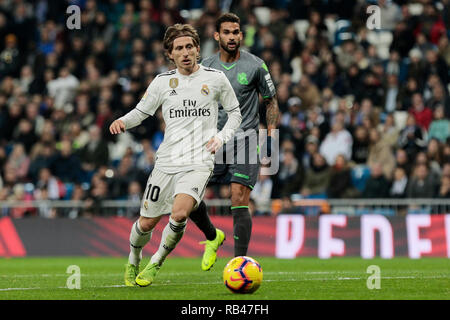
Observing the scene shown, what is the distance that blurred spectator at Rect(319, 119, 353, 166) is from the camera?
18.7 meters

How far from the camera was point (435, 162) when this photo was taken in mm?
17703

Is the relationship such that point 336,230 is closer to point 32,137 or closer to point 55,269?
point 55,269

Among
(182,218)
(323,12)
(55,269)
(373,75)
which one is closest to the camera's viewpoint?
(182,218)

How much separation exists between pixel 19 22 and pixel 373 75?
32.5 ft

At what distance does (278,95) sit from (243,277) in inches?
460

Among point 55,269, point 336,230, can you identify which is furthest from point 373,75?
point 55,269

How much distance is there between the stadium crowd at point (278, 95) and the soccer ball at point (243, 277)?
9573 mm

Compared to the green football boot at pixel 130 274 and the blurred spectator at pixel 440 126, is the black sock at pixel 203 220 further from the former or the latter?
the blurred spectator at pixel 440 126

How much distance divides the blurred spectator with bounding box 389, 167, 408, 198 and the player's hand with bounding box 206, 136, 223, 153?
935cm

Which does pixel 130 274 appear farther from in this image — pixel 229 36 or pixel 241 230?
pixel 229 36

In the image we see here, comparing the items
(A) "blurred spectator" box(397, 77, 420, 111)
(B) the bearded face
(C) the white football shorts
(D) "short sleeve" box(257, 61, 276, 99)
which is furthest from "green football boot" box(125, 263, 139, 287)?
(A) "blurred spectator" box(397, 77, 420, 111)

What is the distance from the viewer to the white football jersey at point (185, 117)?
30.1 ft

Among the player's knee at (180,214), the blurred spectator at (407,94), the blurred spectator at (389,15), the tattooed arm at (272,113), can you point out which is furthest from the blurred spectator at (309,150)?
the player's knee at (180,214)
